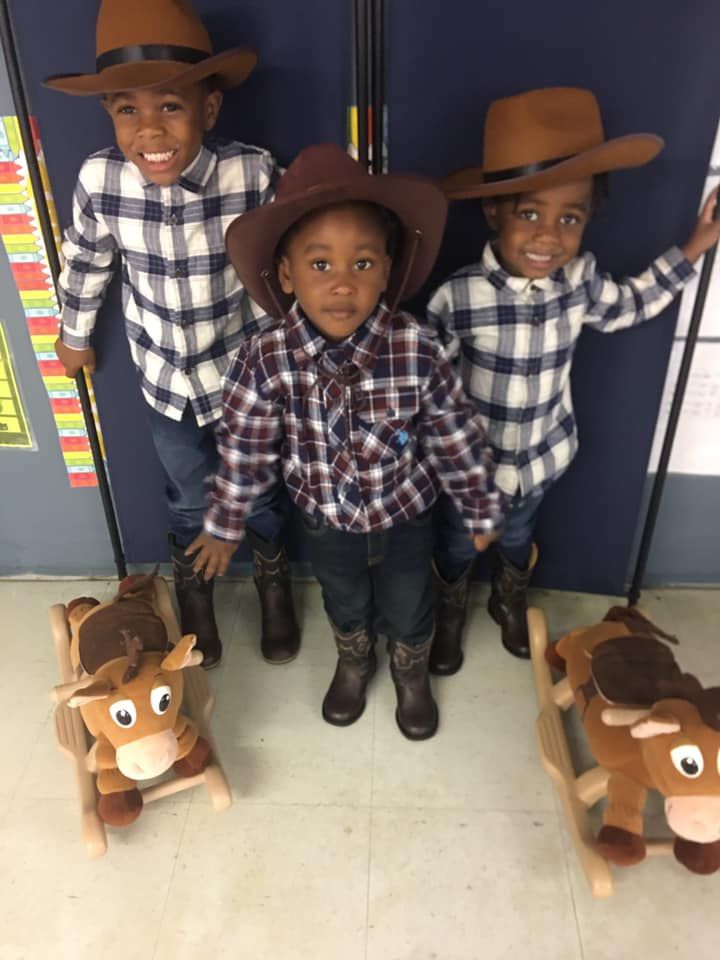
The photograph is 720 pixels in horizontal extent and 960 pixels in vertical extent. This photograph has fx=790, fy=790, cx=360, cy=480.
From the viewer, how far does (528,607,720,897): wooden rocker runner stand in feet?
3.55

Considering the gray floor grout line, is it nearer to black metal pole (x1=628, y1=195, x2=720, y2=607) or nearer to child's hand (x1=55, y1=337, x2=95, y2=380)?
child's hand (x1=55, y1=337, x2=95, y2=380)

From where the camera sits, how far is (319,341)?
1.06 meters

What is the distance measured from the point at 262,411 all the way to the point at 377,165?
0.45 metres

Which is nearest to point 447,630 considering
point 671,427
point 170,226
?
point 671,427

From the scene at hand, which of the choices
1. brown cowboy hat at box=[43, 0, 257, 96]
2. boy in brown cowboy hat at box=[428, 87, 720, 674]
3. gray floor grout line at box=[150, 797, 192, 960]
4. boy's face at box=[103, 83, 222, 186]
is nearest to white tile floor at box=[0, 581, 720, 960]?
gray floor grout line at box=[150, 797, 192, 960]

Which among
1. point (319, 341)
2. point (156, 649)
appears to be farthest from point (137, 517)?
point (319, 341)

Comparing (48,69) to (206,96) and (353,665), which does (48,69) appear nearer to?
(206,96)

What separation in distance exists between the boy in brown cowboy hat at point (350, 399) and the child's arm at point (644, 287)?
299 millimetres

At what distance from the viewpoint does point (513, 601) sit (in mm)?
1547

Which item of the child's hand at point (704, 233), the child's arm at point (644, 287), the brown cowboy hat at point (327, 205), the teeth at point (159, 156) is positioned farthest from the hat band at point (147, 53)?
the child's hand at point (704, 233)

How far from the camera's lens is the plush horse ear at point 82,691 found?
45.6 inches

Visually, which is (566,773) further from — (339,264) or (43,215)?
(43,215)

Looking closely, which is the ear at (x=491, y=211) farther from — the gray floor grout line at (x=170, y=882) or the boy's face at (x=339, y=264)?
the gray floor grout line at (x=170, y=882)

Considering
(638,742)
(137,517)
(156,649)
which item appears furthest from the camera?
(137,517)
